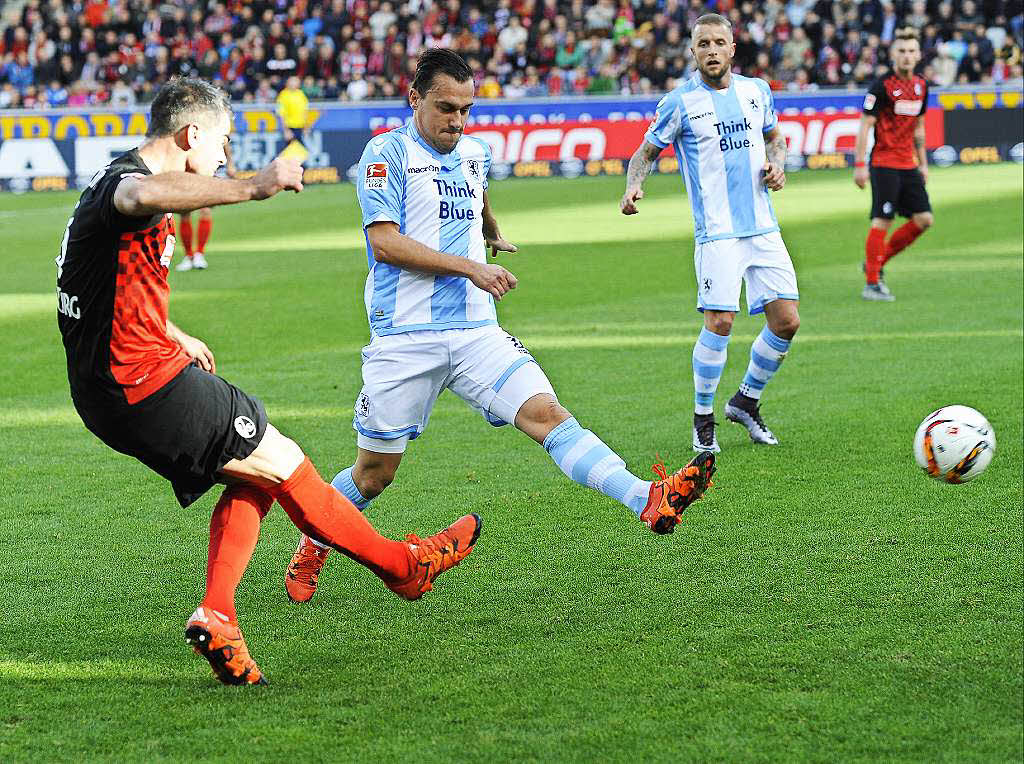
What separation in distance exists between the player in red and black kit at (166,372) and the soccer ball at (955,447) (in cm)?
243

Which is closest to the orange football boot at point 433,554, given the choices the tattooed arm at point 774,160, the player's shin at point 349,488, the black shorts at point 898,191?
the player's shin at point 349,488

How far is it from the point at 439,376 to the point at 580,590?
3.01ft

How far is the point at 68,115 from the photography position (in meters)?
26.8

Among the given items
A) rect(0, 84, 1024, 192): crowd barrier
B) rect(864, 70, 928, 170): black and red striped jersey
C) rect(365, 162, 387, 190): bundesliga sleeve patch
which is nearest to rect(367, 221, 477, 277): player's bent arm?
rect(365, 162, 387, 190): bundesliga sleeve patch

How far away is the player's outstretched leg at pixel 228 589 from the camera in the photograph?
414 cm

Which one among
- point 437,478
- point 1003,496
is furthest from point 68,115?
point 1003,496

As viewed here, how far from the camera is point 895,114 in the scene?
1277 centimetres

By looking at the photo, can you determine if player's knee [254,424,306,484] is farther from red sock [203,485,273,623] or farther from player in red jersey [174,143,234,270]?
player in red jersey [174,143,234,270]

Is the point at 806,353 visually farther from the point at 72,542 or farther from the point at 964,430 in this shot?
the point at 72,542

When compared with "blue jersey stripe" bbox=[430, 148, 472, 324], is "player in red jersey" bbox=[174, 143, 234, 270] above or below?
below

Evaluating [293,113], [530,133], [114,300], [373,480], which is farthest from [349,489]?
[530,133]

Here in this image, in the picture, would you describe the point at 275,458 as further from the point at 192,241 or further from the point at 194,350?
the point at 192,241

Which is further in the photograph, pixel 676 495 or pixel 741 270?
pixel 741 270

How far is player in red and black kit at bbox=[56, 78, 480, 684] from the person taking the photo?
399 centimetres
